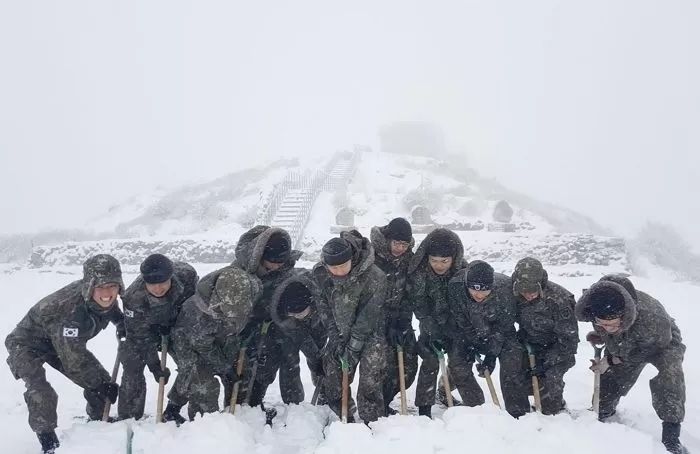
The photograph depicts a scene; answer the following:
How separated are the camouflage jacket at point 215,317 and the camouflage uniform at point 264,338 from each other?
0.31 m

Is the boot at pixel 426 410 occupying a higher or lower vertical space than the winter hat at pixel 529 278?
lower

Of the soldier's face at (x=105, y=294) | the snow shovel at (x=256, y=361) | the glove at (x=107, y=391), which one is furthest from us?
the snow shovel at (x=256, y=361)

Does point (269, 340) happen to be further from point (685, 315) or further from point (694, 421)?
point (685, 315)

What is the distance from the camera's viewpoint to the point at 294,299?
15.4 feet

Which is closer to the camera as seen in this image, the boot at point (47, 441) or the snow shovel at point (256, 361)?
the boot at point (47, 441)

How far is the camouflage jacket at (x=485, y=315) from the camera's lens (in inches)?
181

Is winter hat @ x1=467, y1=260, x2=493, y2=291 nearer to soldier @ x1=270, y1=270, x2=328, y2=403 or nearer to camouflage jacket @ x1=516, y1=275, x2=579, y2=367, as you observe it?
camouflage jacket @ x1=516, y1=275, x2=579, y2=367

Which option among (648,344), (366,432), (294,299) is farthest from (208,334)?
(648,344)

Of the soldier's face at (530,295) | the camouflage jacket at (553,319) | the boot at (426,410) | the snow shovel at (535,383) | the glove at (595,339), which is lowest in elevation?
the boot at (426,410)

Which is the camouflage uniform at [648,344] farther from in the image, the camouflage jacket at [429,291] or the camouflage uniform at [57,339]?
the camouflage uniform at [57,339]

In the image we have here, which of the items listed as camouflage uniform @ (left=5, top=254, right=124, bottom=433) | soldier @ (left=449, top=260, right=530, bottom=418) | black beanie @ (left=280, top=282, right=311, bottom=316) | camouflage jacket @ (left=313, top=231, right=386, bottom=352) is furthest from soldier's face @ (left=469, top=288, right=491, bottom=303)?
camouflage uniform @ (left=5, top=254, right=124, bottom=433)

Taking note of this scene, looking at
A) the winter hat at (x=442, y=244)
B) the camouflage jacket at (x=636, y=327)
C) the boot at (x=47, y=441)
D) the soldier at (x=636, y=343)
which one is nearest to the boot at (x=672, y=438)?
the soldier at (x=636, y=343)

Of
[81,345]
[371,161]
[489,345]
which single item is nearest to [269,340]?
[81,345]

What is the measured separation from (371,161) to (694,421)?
89.2 feet
